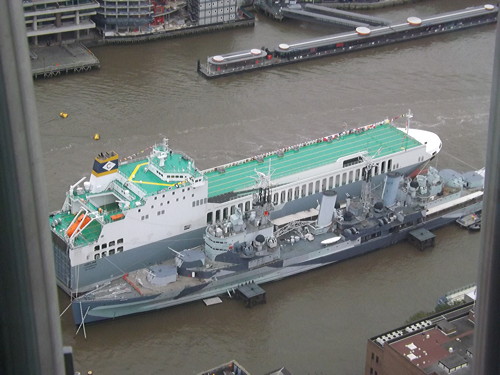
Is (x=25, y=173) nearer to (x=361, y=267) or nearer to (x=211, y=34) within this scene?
(x=361, y=267)

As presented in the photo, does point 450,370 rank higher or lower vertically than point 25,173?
lower

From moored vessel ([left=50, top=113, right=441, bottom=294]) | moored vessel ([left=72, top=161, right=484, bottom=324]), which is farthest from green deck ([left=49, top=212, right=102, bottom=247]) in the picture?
moored vessel ([left=72, top=161, right=484, bottom=324])

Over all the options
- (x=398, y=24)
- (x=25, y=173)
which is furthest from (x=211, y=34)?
(x=25, y=173)

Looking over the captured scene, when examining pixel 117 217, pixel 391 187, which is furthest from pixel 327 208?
pixel 117 217

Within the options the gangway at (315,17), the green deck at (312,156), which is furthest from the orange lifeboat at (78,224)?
the gangway at (315,17)

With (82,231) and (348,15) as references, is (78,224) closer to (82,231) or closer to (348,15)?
(82,231)

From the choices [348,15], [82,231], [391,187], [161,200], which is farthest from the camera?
[348,15]
